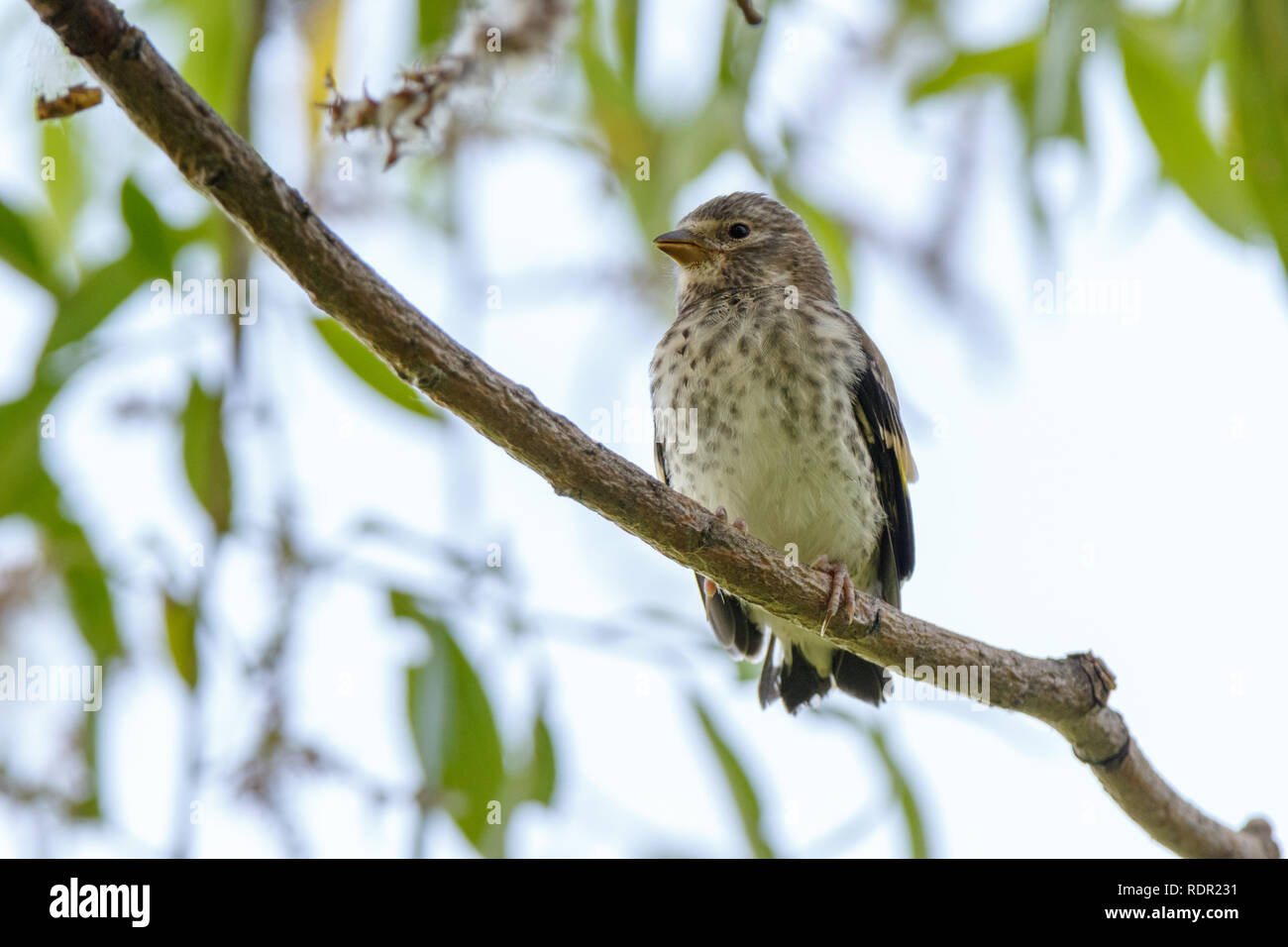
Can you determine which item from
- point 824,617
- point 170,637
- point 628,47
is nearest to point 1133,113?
point 628,47

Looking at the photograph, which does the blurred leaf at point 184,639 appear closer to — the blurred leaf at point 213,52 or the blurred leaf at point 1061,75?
the blurred leaf at point 213,52

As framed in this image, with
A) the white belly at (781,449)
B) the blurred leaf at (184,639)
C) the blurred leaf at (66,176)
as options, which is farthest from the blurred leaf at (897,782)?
the blurred leaf at (66,176)

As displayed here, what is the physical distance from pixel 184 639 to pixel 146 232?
1.13 m

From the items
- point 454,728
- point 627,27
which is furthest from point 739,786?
point 627,27

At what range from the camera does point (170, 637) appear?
3.69m

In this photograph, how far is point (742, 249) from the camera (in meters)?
4.62

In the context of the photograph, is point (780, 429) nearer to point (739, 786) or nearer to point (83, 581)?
point (739, 786)

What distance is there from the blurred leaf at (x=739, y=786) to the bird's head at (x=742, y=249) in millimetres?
1464

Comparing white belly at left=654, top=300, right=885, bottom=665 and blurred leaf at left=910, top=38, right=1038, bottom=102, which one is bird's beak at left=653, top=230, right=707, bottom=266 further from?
blurred leaf at left=910, top=38, right=1038, bottom=102

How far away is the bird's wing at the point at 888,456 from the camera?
4.23 m

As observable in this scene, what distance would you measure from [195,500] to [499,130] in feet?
5.31

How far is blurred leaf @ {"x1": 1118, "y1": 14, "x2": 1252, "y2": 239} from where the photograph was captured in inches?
145

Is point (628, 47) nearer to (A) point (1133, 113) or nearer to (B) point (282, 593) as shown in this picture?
(A) point (1133, 113)
